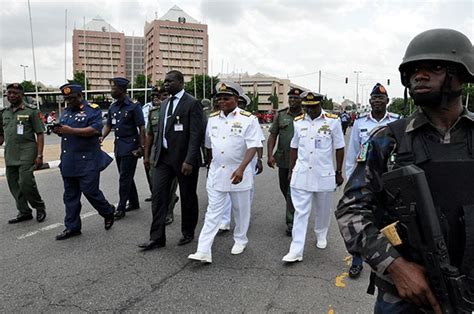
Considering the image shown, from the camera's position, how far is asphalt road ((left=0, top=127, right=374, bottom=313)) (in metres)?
3.22

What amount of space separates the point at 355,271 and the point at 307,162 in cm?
127

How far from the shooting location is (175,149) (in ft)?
15.0

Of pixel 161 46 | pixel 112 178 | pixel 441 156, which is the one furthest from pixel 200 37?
pixel 441 156

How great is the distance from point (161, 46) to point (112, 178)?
10682 centimetres

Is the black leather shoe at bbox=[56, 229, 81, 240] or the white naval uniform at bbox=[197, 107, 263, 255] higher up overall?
the white naval uniform at bbox=[197, 107, 263, 255]

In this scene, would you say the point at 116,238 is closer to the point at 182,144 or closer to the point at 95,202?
the point at 95,202

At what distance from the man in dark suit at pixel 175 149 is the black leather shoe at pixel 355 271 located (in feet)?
6.24

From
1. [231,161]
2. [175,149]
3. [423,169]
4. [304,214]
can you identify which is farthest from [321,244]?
[423,169]

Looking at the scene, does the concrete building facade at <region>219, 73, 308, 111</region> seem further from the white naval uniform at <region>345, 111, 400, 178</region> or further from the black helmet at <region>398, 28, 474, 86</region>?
the black helmet at <region>398, 28, 474, 86</region>

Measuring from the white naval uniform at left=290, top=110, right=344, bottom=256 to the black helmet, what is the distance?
2.81 meters

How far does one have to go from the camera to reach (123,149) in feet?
19.5

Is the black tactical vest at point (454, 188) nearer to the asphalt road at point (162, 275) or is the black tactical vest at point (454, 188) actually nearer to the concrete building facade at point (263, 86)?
the asphalt road at point (162, 275)

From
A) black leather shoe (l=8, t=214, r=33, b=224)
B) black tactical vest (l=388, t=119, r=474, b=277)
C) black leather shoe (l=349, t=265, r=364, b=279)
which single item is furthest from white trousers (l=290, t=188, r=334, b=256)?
black leather shoe (l=8, t=214, r=33, b=224)

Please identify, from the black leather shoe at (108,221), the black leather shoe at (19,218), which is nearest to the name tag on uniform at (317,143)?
the black leather shoe at (108,221)
